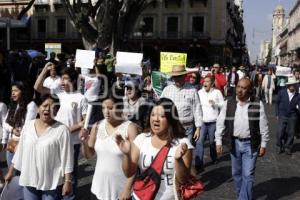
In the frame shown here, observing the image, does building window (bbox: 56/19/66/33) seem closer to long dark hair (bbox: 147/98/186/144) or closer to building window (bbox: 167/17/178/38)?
building window (bbox: 167/17/178/38)

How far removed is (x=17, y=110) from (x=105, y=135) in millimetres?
1717

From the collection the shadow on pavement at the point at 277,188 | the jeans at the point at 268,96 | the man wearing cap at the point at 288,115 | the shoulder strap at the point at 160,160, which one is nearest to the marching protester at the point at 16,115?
the shoulder strap at the point at 160,160

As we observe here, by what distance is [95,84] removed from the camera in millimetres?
9297

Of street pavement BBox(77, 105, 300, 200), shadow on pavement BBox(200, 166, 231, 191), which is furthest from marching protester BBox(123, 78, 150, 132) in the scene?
shadow on pavement BBox(200, 166, 231, 191)

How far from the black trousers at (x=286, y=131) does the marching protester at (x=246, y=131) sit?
13.1 feet

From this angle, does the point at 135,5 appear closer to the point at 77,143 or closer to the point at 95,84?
the point at 95,84

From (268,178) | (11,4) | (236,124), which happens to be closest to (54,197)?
(236,124)

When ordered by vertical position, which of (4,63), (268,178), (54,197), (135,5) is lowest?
(268,178)

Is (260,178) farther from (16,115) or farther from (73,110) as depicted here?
(16,115)

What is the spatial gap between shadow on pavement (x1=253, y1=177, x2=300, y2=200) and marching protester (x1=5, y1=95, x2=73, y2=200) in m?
3.10

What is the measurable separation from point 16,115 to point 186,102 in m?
2.34

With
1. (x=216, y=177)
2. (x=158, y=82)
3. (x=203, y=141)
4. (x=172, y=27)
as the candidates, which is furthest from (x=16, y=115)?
(x=172, y=27)

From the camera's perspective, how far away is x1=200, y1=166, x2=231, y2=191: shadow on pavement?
22.1 feet

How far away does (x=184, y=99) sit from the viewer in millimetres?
6578
